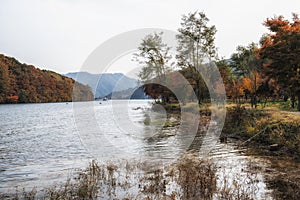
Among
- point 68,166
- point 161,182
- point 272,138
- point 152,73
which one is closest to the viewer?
point 161,182

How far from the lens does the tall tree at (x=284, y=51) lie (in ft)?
73.4

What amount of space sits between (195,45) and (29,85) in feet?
340

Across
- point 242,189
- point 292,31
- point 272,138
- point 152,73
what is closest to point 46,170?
point 242,189

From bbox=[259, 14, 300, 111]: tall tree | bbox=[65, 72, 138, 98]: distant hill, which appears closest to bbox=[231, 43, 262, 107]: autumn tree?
bbox=[259, 14, 300, 111]: tall tree

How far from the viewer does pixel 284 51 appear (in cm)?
2273

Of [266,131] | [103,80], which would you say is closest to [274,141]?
[266,131]

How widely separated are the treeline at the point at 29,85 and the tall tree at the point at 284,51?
288ft

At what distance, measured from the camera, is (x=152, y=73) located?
54.1 m

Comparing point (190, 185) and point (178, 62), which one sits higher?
point (178, 62)

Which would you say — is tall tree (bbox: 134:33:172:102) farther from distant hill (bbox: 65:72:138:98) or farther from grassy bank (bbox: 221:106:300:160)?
grassy bank (bbox: 221:106:300:160)

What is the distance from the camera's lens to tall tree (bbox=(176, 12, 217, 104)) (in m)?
40.8

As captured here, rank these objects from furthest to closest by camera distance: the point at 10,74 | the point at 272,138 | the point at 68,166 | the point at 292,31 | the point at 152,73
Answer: the point at 10,74
the point at 152,73
the point at 292,31
the point at 272,138
the point at 68,166

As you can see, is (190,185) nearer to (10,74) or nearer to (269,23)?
(269,23)

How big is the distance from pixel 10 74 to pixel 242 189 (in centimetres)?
12616
